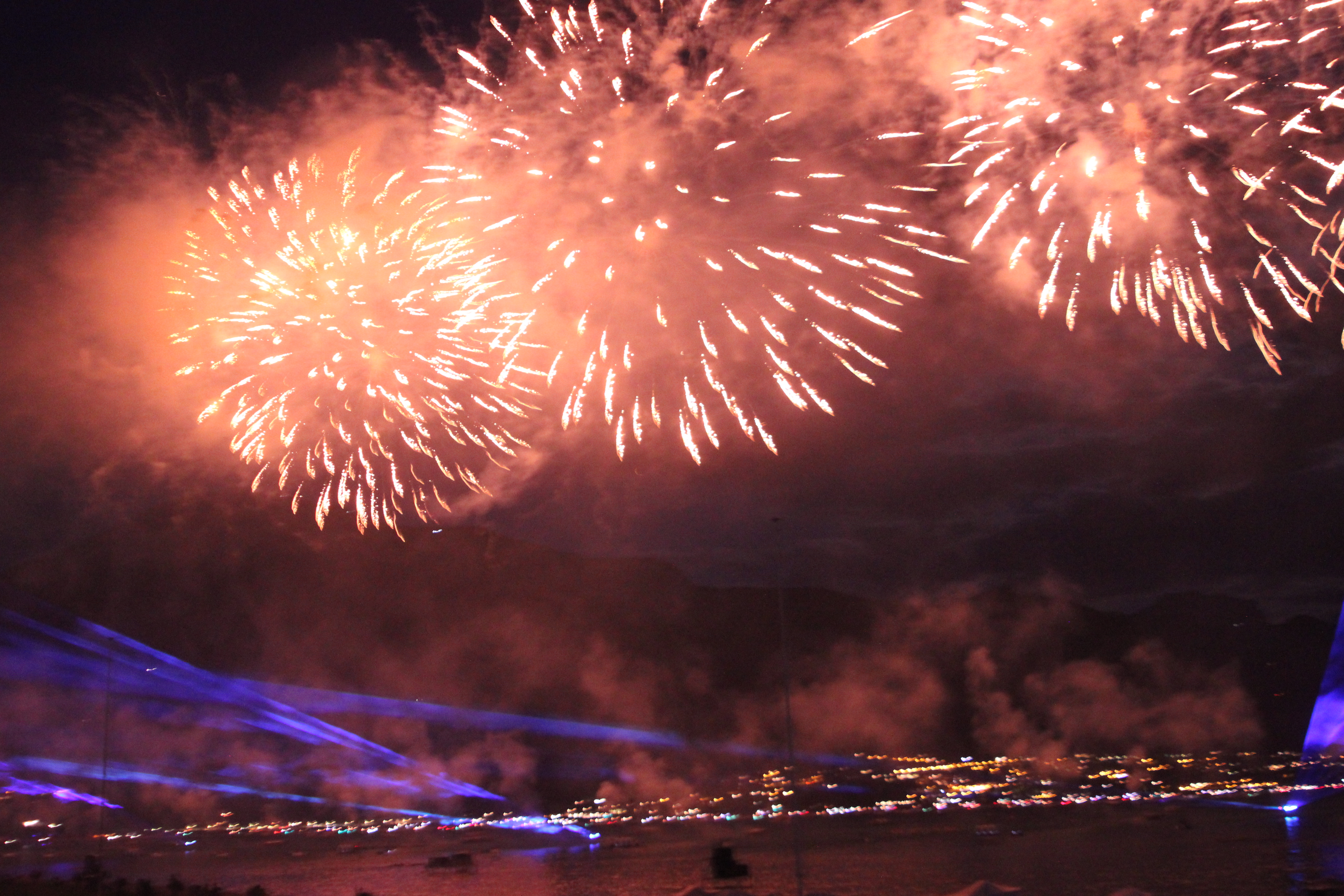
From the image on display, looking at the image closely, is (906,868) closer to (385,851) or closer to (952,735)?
(385,851)

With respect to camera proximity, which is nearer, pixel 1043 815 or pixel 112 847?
pixel 112 847

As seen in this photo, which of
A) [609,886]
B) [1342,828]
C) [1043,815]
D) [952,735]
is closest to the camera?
[609,886]

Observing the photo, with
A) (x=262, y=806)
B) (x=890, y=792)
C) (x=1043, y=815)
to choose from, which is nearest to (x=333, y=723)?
(x=262, y=806)

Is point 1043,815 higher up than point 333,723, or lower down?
lower down

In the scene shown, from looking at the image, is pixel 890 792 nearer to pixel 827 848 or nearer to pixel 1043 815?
pixel 1043 815

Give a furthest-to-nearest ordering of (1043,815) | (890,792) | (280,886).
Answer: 1. (890,792)
2. (1043,815)
3. (280,886)

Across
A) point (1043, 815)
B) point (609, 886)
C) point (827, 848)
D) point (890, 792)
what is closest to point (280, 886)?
point (609, 886)
